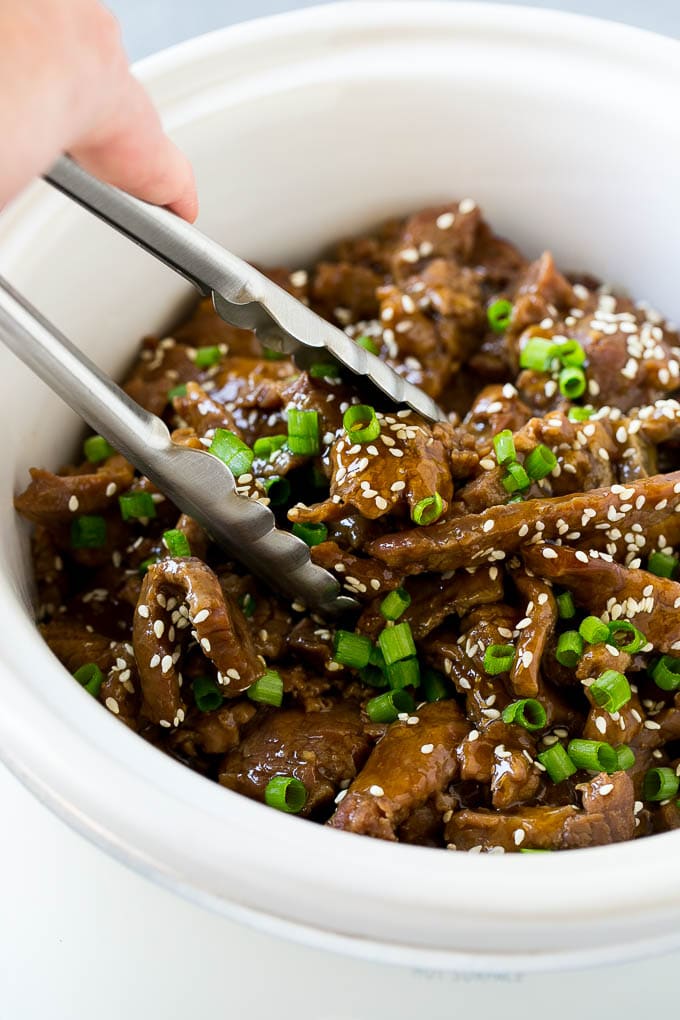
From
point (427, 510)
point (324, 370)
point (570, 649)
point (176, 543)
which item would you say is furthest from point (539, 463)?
point (176, 543)

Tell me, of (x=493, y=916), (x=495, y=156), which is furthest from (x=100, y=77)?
(x=495, y=156)

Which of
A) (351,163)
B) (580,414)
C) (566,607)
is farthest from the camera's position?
(351,163)

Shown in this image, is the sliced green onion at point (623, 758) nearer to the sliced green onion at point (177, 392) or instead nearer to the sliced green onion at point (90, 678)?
the sliced green onion at point (90, 678)

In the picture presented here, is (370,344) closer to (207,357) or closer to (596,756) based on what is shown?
(207,357)

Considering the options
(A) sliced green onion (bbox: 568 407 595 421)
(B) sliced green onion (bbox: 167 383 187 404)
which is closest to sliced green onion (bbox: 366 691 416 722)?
(A) sliced green onion (bbox: 568 407 595 421)

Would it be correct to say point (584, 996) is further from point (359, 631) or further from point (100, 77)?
point (100, 77)

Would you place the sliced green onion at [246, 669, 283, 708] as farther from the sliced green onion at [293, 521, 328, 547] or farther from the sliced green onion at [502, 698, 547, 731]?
the sliced green onion at [502, 698, 547, 731]
